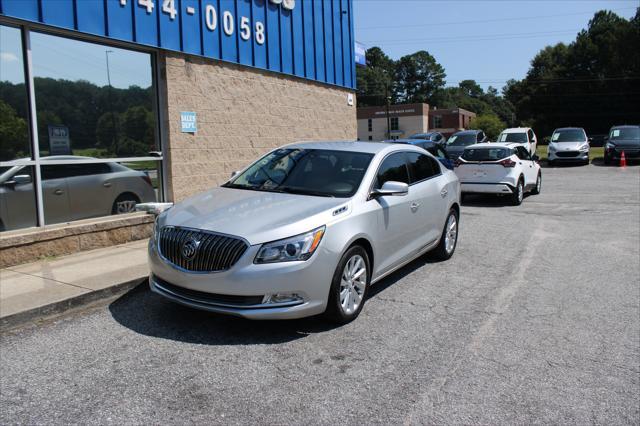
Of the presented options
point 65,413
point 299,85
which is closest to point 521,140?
point 299,85

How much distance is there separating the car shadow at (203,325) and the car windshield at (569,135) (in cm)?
2467

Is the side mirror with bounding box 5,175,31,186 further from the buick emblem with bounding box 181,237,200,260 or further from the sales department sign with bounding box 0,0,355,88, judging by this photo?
the buick emblem with bounding box 181,237,200,260

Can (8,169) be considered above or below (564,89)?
below

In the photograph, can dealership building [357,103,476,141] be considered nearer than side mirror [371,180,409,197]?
No

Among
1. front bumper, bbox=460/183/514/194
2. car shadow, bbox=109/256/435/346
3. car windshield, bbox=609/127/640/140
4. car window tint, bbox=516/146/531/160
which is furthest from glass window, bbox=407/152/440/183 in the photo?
car windshield, bbox=609/127/640/140

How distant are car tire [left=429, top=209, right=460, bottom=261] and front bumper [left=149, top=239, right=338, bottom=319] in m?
3.19

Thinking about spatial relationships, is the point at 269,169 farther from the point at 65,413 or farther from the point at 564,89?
the point at 564,89

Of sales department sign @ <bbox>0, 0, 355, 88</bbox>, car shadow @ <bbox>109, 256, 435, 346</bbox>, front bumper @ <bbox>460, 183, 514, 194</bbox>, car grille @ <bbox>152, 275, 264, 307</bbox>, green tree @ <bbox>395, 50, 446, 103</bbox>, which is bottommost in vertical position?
car shadow @ <bbox>109, 256, 435, 346</bbox>

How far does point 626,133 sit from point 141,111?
976 inches

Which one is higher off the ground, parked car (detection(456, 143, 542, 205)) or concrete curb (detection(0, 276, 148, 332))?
parked car (detection(456, 143, 542, 205))

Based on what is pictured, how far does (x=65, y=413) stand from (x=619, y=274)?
6.69 metres

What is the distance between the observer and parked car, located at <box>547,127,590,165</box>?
2591cm

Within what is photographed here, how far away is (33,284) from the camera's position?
6109 millimetres

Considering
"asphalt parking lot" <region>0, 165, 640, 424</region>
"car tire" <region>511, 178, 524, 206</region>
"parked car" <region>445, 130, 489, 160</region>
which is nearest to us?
"asphalt parking lot" <region>0, 165, 640, 424</region>
